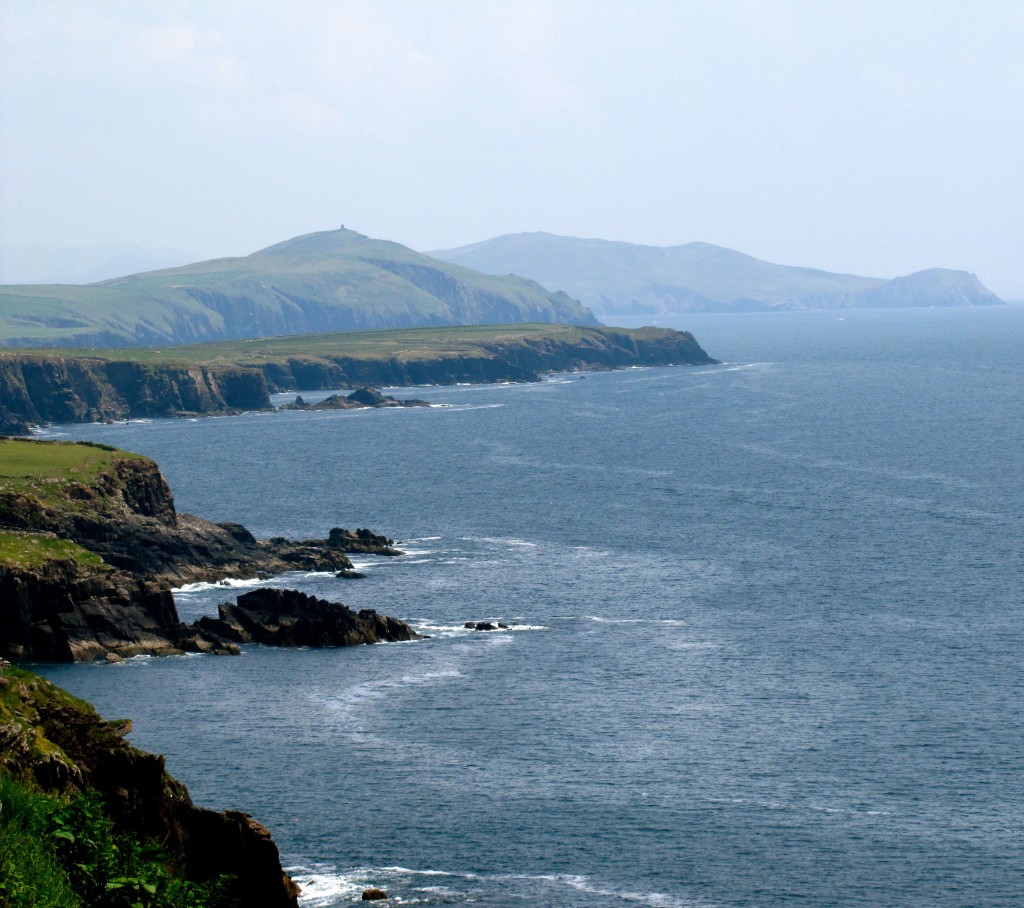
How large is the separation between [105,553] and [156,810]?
67016 mm

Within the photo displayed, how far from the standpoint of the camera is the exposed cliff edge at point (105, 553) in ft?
326

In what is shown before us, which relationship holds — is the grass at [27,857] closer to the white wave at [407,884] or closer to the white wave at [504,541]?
the white wave at [407,884]

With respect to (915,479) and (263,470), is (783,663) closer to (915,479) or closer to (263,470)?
(915,479)

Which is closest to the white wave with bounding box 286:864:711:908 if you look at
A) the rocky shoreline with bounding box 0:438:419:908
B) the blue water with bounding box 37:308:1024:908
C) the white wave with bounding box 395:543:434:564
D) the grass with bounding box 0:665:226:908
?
the blue water with bounding box 37:308:1024:908

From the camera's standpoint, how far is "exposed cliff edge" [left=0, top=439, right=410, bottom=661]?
9938cm

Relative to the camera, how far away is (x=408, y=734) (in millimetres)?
80938

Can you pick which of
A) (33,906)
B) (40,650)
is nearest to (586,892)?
(33,906)

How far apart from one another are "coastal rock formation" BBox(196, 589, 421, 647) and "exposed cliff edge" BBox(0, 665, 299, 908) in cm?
4611

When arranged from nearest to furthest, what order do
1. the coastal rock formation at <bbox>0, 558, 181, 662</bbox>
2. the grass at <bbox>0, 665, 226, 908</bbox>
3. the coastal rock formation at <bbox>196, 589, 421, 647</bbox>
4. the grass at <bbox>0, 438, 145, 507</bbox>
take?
the grass at <bbox>0, 665, 226, 908</bbox> → the coastal rock formation at <bbox>0, 558, 181, 662</bbox> → the coastal rock formation at <bbox>196, 589, 421, 647</bbox> → the grass at <bbox>0, 438, 145, 507</bbox>

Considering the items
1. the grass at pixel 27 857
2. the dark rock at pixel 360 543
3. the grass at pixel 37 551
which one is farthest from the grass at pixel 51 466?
the grass at pixel 27 857

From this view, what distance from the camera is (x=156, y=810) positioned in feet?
172

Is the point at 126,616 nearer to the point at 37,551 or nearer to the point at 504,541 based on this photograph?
the point at 37,551

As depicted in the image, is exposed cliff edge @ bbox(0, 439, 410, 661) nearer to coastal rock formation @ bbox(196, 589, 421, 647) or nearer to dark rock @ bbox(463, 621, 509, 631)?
coastal rock formation @ bbox(196, 589, 421, 647)

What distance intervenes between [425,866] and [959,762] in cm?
2726
